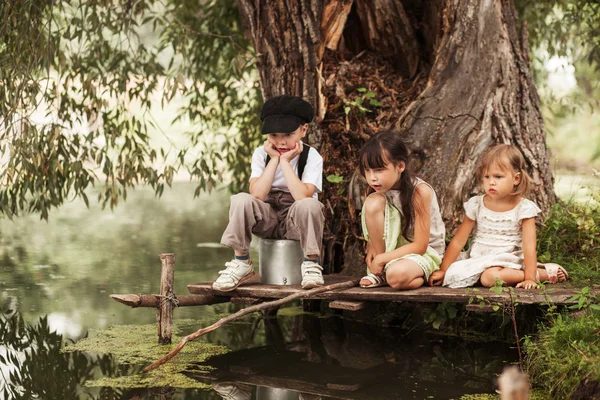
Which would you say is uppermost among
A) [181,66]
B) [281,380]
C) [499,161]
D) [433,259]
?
[181,66]

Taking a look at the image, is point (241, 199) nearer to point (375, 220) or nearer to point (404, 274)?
point (375, 220)

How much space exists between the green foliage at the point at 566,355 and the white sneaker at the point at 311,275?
4.16 ft

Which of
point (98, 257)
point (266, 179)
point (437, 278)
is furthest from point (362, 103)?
point (98, 257)

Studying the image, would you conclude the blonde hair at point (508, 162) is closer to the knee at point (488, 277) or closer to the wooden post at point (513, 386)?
the knee at point (488, 277)

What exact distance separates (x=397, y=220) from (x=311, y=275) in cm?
61

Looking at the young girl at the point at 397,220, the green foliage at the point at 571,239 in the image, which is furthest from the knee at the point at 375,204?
the green foliage at the point at 571,239

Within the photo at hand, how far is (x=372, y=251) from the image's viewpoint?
17.2 ft

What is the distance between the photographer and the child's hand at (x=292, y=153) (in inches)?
206

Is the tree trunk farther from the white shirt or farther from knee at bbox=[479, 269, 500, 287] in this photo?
knee at bbox=[479, 269, 500, 287]

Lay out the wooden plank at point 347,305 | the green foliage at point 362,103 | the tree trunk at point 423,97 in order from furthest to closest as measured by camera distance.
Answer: the green foliage at point 362,103 < the tree trunk at point 423,97 < the wooden plank at point 347,305

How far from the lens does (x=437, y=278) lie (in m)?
5.05

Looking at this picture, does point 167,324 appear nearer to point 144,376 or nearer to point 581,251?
→ point 144,376

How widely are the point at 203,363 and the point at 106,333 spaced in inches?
40.9

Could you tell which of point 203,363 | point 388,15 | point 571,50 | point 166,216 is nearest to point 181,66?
point 388,15
